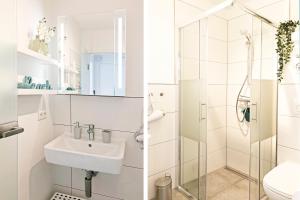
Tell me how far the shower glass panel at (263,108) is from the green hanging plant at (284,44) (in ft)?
0.09

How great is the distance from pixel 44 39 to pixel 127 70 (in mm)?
423

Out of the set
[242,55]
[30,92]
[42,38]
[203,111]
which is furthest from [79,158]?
[242,55]

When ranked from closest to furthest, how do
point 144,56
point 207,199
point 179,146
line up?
point 144,56, point 207,199, point 179,146

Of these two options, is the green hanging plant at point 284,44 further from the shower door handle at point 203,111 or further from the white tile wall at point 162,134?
the white tile wall at point 162,134

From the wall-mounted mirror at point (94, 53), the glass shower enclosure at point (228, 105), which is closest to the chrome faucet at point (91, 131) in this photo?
the wall-mounted mirror at point (94, 53)

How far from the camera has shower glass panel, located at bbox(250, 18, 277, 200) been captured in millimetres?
857

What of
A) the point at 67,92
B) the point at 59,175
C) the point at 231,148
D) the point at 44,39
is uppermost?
the point at 44,39

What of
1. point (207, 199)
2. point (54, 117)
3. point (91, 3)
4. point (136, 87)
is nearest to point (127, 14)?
point (91, 3)

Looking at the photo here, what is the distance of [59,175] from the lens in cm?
95

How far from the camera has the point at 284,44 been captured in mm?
815

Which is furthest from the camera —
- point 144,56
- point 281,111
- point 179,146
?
point 179,146

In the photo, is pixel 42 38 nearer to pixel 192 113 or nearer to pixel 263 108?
pixel 192 113

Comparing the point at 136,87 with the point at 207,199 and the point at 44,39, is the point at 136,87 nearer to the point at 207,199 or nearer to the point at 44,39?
the point at 44,39

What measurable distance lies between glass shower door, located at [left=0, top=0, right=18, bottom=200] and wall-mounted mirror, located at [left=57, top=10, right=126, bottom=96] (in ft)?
1.13
